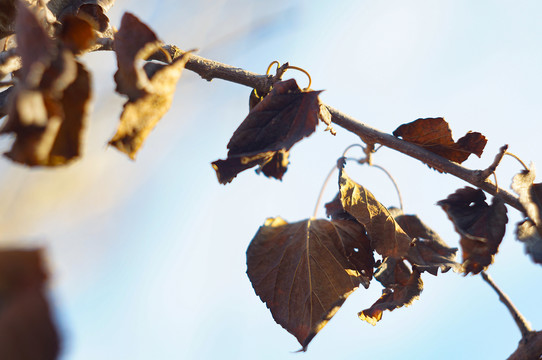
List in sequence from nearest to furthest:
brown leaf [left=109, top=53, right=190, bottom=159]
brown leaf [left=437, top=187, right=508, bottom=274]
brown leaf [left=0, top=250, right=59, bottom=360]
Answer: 1. brown leaf [left=0, top=250, right=59, bottom=360]
2. brown leaf [left=109, top=53, right=190, bottom=159]
3. brown leaf [left=437, top=187, right=508, bottom=274]

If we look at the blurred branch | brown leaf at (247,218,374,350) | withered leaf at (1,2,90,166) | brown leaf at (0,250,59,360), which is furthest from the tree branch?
brown leaf at (0,250,59,360)

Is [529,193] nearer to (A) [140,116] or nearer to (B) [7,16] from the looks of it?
(A) [140,116]

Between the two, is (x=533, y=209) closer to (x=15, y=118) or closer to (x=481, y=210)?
(x=481, y=210)

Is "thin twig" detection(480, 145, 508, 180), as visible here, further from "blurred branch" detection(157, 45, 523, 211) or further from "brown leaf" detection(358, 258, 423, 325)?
"brown leaf" detection(358, 258, 423, 325)

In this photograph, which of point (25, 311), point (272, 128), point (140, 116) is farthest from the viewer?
point (272, 128)

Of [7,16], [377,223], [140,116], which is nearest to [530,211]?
[377,223]

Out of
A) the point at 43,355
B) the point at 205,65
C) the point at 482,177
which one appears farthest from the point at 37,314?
the point at 482,177
